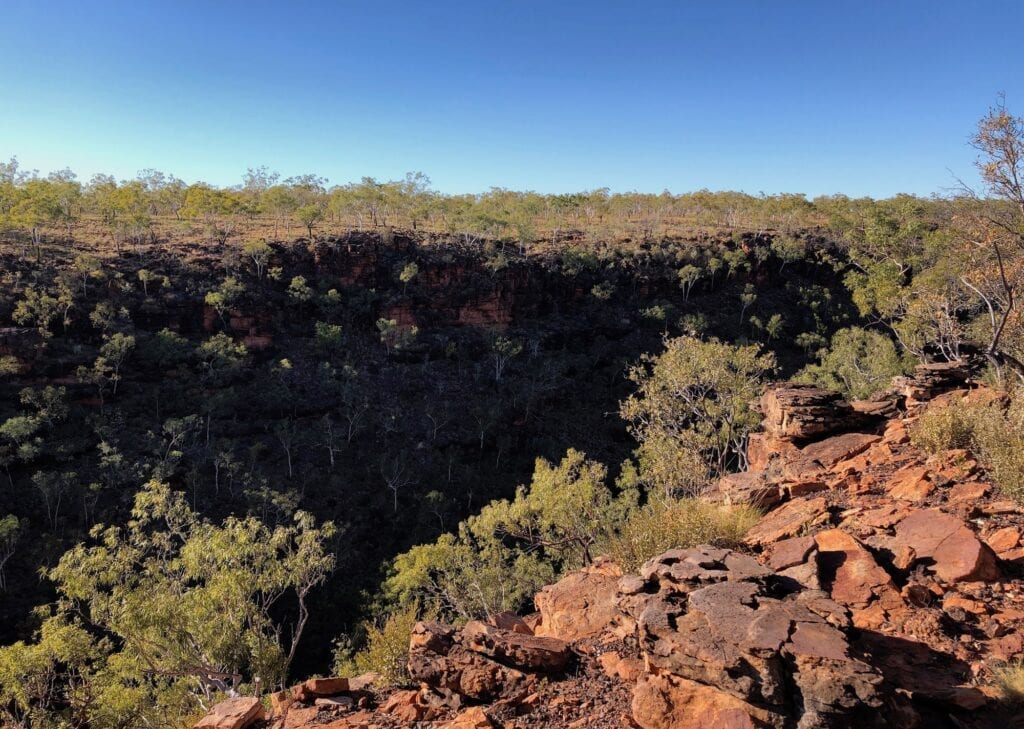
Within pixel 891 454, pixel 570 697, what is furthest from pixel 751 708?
pixel 891 454

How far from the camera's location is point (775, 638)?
14.8 feet

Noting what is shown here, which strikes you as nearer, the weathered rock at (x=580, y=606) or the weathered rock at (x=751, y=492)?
the weathered rock at (x=580, y=606)

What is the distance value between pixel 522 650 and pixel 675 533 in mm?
2650

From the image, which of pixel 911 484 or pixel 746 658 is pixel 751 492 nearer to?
pixel 911 484

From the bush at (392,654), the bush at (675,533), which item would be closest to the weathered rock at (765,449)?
the bush at (675,533)

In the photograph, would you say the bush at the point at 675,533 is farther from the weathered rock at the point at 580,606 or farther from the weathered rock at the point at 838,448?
the weathered rock at the point at 838,448

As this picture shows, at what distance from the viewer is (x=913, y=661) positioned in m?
5.05

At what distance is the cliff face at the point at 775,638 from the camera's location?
4.33 meters

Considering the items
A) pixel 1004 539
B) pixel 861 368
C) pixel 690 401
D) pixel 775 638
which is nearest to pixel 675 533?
pixel 775 638

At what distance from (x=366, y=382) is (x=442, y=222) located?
92.4 ft

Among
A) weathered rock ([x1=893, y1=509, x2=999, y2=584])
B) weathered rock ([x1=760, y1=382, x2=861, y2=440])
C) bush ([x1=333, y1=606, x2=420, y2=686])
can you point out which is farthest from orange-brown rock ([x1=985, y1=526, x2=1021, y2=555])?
bush ([x1=333, y1=606, x2=420, y2=686])

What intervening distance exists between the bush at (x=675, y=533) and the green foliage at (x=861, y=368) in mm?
16991

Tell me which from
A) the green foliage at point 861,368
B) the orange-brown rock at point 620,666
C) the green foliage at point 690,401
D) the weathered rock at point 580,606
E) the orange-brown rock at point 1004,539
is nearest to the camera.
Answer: the orange-brown rock at point 620,666

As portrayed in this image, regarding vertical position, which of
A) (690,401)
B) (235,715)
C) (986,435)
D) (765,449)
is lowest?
(235,715)
